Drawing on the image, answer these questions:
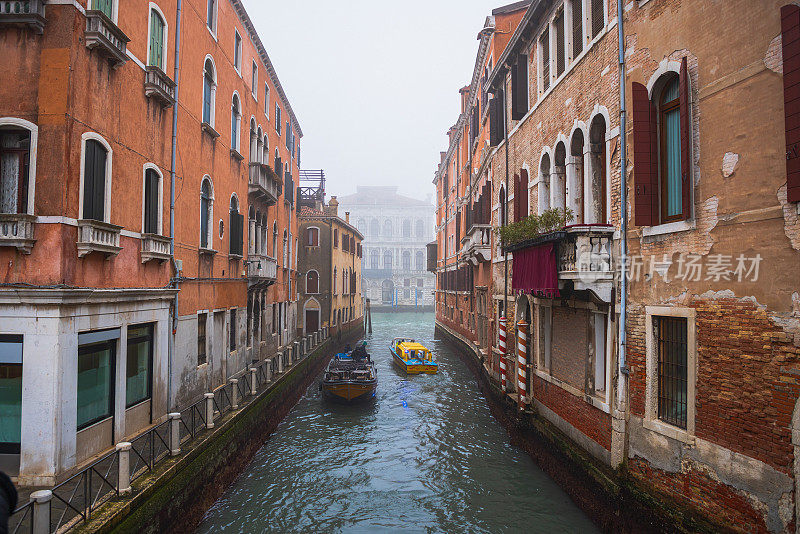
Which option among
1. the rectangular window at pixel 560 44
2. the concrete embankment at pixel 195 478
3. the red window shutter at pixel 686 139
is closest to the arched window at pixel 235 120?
the concrete embankment at pixel 195 478

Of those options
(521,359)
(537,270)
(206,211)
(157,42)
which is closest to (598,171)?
(537,270)

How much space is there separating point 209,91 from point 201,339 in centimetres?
628

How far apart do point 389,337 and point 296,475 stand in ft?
92.8

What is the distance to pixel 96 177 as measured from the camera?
7.61 meters

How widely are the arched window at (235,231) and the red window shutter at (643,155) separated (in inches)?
430

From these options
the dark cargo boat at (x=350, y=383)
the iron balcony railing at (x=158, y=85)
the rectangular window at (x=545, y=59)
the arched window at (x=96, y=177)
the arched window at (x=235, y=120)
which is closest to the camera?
the arched window at (x=96, y=177)

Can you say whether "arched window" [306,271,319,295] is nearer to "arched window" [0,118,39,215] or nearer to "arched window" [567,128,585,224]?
"arched window" [567,128,585,224]

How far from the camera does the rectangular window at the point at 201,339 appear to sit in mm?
11922

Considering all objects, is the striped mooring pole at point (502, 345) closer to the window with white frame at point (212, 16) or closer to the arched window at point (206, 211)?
the arched window at point (206, 211)

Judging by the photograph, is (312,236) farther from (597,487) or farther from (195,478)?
(597,487)

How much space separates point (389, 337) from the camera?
38594 millimetres

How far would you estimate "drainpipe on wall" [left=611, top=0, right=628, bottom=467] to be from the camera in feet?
23.0

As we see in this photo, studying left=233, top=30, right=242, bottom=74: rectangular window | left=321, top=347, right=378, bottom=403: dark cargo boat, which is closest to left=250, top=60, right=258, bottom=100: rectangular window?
left=233, top=30, right=242, bottom=74: rectangular window

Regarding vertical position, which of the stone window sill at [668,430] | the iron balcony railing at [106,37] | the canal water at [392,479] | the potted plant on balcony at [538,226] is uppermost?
the iron balcony railing at [106,37]
